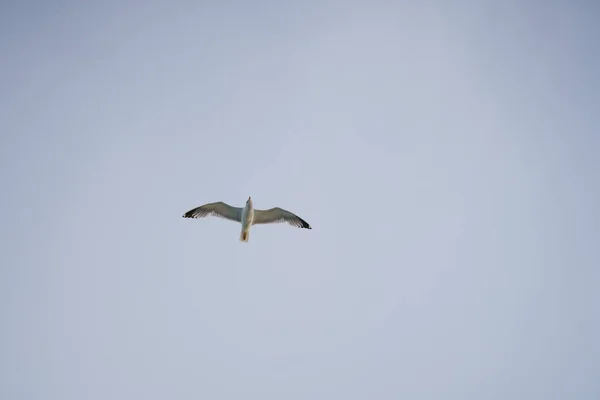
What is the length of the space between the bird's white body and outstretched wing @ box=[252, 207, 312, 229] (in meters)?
0.38

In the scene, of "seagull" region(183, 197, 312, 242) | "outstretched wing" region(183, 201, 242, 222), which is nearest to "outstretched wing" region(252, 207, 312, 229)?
"seagull" region(183, 197, 312, 242)

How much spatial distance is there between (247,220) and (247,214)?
0.59ft

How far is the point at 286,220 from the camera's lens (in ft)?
41.2

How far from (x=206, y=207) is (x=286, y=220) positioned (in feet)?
8.29

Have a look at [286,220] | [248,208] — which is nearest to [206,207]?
[248,208]

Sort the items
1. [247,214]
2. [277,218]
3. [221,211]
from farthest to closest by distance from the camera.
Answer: [277,218]
[221,211]
[247,214]

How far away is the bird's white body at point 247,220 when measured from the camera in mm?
11555

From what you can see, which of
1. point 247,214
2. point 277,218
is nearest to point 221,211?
point 247,214

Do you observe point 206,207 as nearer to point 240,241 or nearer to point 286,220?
point 240,241

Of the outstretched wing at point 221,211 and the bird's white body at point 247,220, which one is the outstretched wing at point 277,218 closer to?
the bird's white body at point 247,220

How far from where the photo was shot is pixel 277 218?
1249cm

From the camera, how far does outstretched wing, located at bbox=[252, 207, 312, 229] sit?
1223cm

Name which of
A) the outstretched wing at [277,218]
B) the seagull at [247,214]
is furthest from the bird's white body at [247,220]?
the outstretched wing at [277,218]

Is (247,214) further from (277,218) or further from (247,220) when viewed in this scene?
(277,218)
